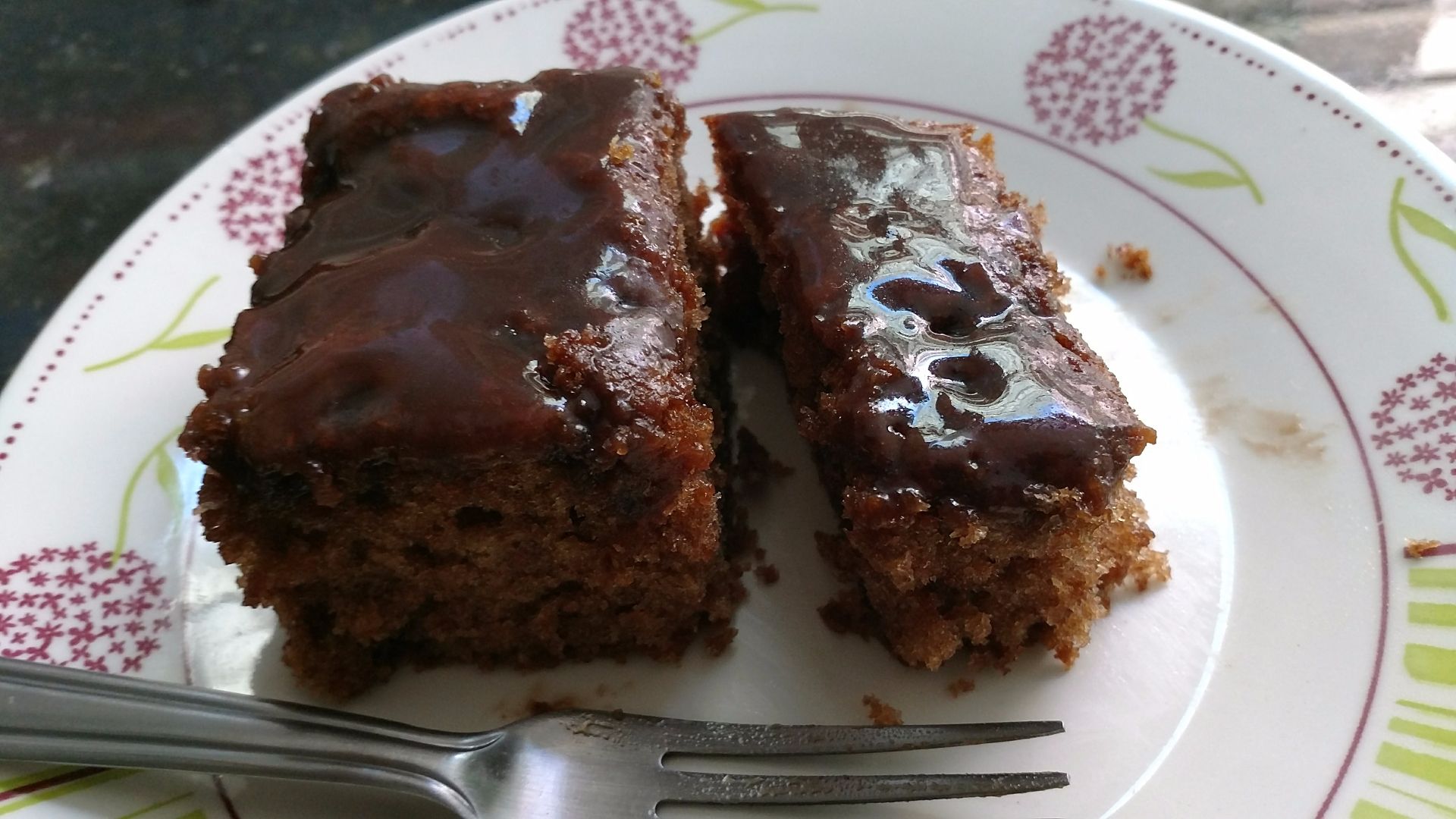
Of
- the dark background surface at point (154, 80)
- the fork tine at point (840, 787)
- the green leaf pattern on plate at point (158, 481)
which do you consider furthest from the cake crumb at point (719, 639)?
the dark background surface at point (154, 80)

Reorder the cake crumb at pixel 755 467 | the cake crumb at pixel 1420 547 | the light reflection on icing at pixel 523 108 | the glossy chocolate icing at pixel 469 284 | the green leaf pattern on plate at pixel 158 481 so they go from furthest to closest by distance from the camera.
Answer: the cake crumb at pixel 755 467 < the green leaf pattern on plate at pixel 158 481 < the light reflection on icing at pixel 523 108 < the cake crumb at pixel 1420 547 < the glossy chocolate icing at pixel 469 284

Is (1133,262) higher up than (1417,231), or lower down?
lower down

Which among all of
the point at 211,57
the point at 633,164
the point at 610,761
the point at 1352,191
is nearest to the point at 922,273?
the point at 633,164

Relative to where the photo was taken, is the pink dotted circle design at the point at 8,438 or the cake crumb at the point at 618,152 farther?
the pink dotted circle design at the point at 8,438

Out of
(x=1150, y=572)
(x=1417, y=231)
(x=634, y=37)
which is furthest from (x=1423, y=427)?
(x=634, y=37)

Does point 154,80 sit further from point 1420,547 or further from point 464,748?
point 1420,547

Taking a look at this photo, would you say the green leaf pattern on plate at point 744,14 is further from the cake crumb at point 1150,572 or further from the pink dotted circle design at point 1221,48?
the cake crumb at point 1150,572

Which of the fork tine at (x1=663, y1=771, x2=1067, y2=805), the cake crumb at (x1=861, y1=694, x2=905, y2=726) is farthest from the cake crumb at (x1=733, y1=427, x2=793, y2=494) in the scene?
the fork tine at (x1=663, y1=771, x2=1067, y2=805)
